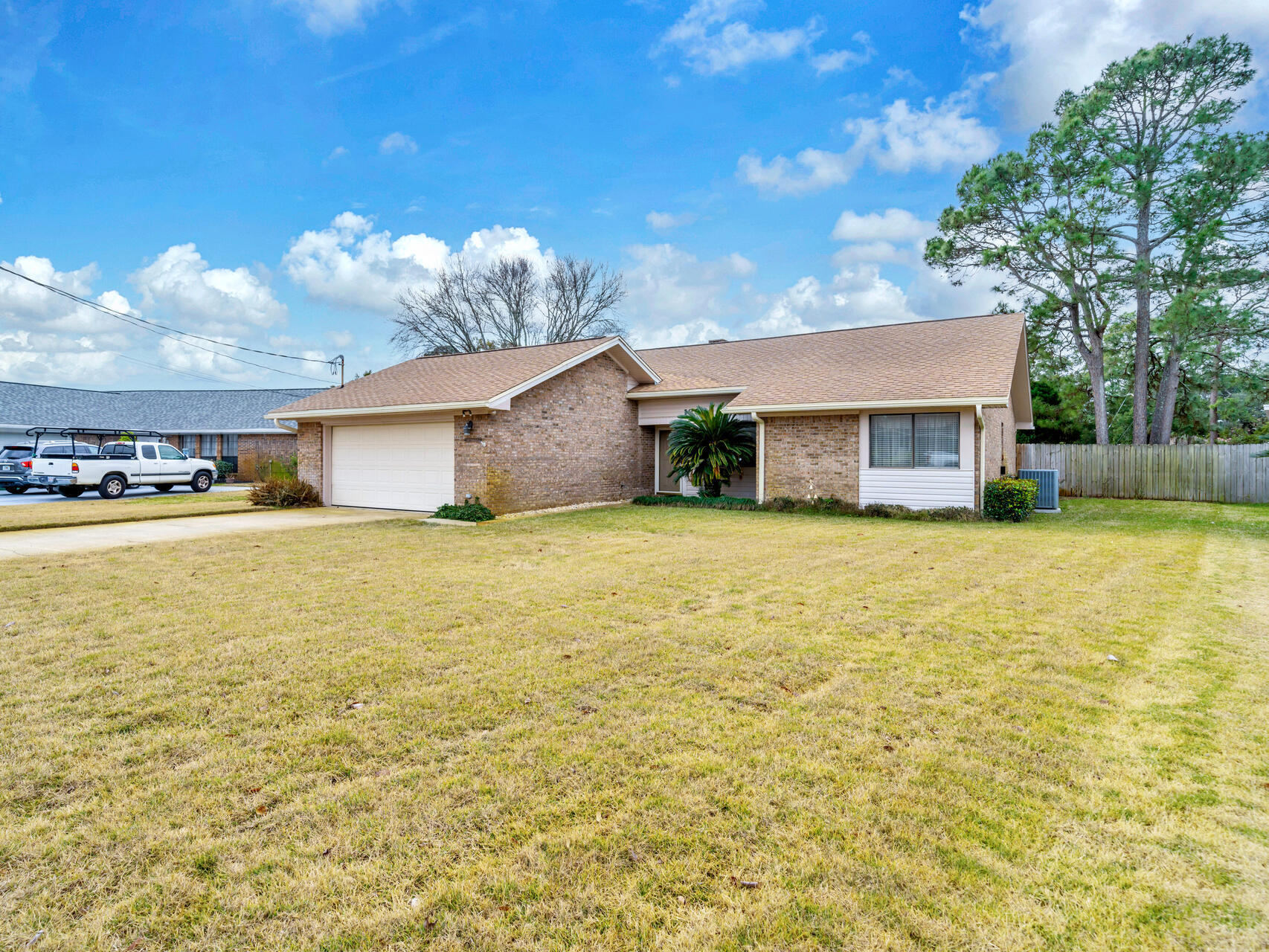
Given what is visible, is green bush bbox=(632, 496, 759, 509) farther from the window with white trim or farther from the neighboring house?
the neighboring house

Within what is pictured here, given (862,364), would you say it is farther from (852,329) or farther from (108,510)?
(108,510)

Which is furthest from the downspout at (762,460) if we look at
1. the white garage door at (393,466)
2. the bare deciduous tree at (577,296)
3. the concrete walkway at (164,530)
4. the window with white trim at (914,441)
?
the bare deciduous tree at (577,296)

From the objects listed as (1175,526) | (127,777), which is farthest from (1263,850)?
(1175,526)

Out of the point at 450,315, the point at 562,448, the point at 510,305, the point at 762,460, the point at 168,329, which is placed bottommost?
the point at 762,460

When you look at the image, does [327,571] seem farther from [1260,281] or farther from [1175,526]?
[1260,281]

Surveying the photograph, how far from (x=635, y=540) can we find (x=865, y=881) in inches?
316

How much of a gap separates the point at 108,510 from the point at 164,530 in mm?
4960

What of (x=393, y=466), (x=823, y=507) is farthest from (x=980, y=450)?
(x=393, y=466)

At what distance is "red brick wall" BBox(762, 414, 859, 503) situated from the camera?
14898 mm

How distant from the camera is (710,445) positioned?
1623cm

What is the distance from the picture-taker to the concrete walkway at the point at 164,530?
9648 mm

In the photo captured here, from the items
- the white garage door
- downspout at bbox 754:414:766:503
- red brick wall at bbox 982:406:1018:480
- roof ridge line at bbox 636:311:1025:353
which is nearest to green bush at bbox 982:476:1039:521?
red brick wall at bbox 982:406:1018:480

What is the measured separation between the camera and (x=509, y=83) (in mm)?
16906

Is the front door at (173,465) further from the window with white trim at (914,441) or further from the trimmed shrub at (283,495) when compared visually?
the window with white trim at (914,441)
